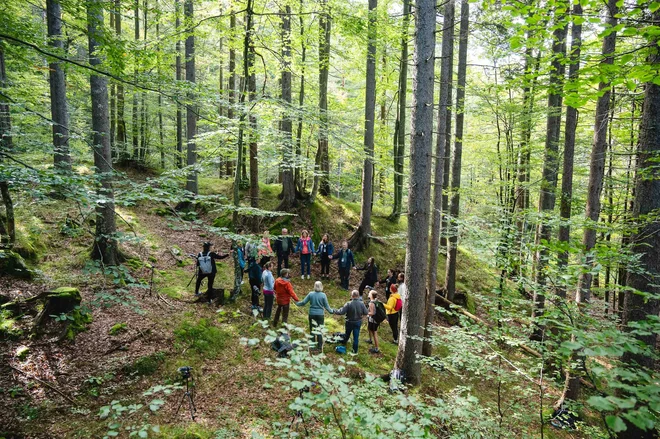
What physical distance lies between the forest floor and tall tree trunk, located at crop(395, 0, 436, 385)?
1.19 meters

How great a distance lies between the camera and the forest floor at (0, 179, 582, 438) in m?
5.24

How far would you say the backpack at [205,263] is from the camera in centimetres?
867

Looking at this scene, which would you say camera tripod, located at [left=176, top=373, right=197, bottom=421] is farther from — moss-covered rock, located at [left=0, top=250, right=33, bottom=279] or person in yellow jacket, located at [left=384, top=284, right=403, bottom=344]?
person in yellow jacket, located at [left=384, top=284, right=403, bottom=344]

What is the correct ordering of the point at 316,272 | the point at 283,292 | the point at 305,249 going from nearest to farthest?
the point at 283,292
the point at 305,249
the point at 316,272

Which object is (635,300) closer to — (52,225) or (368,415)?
(368,415)

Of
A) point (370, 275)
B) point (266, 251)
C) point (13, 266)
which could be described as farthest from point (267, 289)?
point (13, 266)

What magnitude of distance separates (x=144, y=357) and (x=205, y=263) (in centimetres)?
274

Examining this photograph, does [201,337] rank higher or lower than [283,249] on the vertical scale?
lower

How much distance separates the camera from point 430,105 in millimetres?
6305

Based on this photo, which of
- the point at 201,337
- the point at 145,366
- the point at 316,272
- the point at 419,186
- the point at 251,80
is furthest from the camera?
the point at 316,272

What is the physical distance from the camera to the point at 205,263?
8.70 meters

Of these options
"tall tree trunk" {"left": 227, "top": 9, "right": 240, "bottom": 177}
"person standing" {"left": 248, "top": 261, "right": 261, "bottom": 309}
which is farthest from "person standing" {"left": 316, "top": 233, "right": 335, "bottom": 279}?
"tall tree trunk" {"left": 227, "top": 9, "right": 240, "bottom": 177}

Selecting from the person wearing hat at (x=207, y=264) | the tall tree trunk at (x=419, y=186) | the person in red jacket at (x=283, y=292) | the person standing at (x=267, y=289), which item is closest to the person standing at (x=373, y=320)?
the tall tree trunk at (x=419, y=186)

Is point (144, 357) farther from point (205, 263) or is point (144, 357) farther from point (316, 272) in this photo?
point (316, 272)
